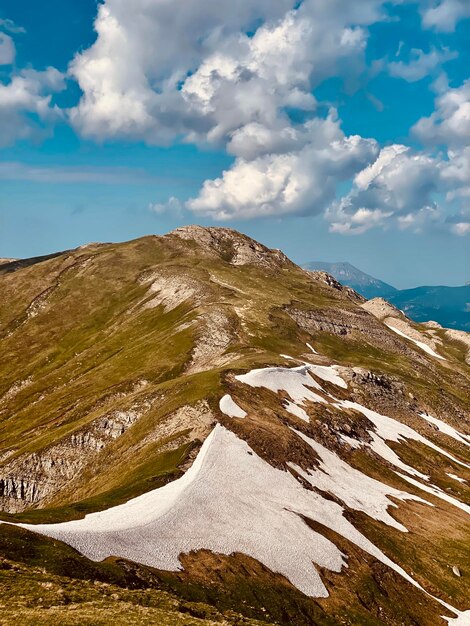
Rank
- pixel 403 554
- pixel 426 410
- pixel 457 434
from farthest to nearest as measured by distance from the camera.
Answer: pixel 426 410 < pixel 457 434 < pixel 403 554

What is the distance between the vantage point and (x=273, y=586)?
43.7 m

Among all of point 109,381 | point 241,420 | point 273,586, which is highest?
point 109,381

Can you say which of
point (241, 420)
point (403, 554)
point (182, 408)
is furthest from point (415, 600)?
point (182, 408)

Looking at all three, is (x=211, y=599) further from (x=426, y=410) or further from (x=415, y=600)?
(x=426, y=410)

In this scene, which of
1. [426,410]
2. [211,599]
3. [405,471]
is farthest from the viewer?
[426,410]

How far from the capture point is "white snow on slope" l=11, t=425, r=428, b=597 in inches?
1609

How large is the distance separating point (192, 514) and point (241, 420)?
3256 cm

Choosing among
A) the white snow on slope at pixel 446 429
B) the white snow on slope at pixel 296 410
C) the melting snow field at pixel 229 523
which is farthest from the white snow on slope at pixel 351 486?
the white snow on slope at pixel 446 429

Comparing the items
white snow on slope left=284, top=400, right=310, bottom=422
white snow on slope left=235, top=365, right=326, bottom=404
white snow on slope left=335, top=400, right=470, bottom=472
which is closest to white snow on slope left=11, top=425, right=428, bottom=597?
white snow on slope left=284, top=400, right=310, bottom=422

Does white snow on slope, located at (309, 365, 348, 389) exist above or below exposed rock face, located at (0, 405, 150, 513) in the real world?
above

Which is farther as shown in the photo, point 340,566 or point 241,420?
point 241,420

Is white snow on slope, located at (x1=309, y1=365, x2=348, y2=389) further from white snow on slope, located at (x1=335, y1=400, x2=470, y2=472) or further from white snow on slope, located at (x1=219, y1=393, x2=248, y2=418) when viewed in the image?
white snow on slope, located at (x1=219, y1=393, x2=248, y2=418)

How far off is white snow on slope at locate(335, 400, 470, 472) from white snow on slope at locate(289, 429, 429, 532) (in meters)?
16.7

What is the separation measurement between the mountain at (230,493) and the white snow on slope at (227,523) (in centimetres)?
22
